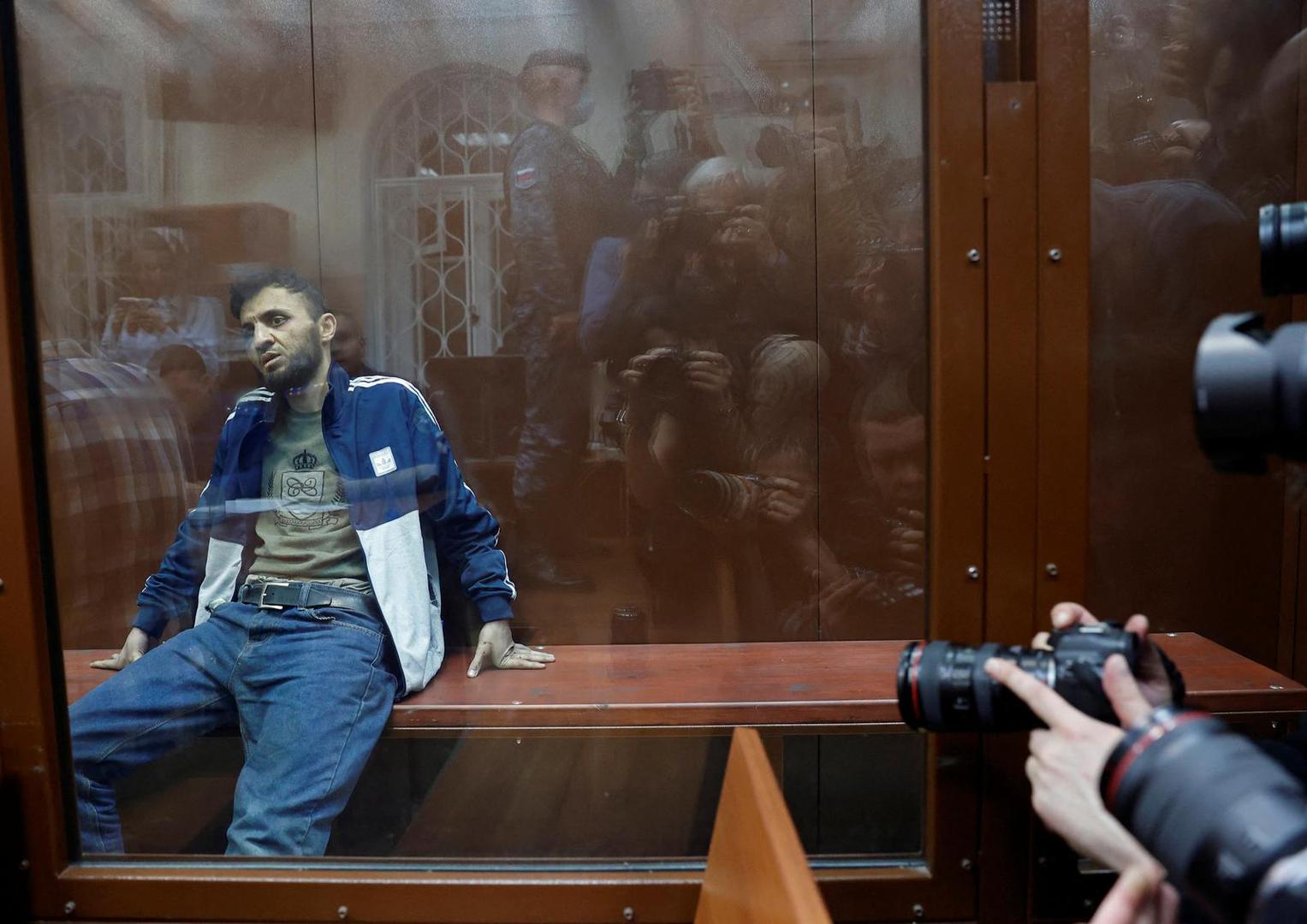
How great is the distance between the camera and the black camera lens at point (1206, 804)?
87cm

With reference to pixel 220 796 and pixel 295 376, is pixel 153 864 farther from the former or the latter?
pixel 295 376

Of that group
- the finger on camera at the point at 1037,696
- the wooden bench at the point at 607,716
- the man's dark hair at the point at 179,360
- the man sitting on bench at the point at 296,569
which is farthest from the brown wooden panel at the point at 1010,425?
the man's dark hair at the point at 179,360

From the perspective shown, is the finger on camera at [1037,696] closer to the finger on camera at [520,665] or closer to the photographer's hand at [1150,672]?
the photographer's hand at [1150,672]

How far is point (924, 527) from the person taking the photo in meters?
1.79

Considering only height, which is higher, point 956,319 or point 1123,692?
point 956,319

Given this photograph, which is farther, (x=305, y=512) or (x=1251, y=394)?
(x=305, y=512)

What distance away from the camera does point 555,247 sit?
204 cm

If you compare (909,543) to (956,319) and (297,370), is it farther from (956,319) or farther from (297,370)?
(297,370)

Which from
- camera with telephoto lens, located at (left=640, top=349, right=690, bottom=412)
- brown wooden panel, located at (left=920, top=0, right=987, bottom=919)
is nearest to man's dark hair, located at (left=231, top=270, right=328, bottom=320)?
camera with telephoto lens, located at (left=640, top=349, right=690, bottom=412)

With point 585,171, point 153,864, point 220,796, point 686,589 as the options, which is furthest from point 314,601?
point 585,171

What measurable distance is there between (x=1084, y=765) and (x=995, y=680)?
216 mm

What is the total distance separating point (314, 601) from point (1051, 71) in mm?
1634

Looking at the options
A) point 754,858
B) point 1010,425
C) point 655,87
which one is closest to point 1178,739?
point 754,858

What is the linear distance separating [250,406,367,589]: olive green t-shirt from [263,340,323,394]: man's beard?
5 cm
